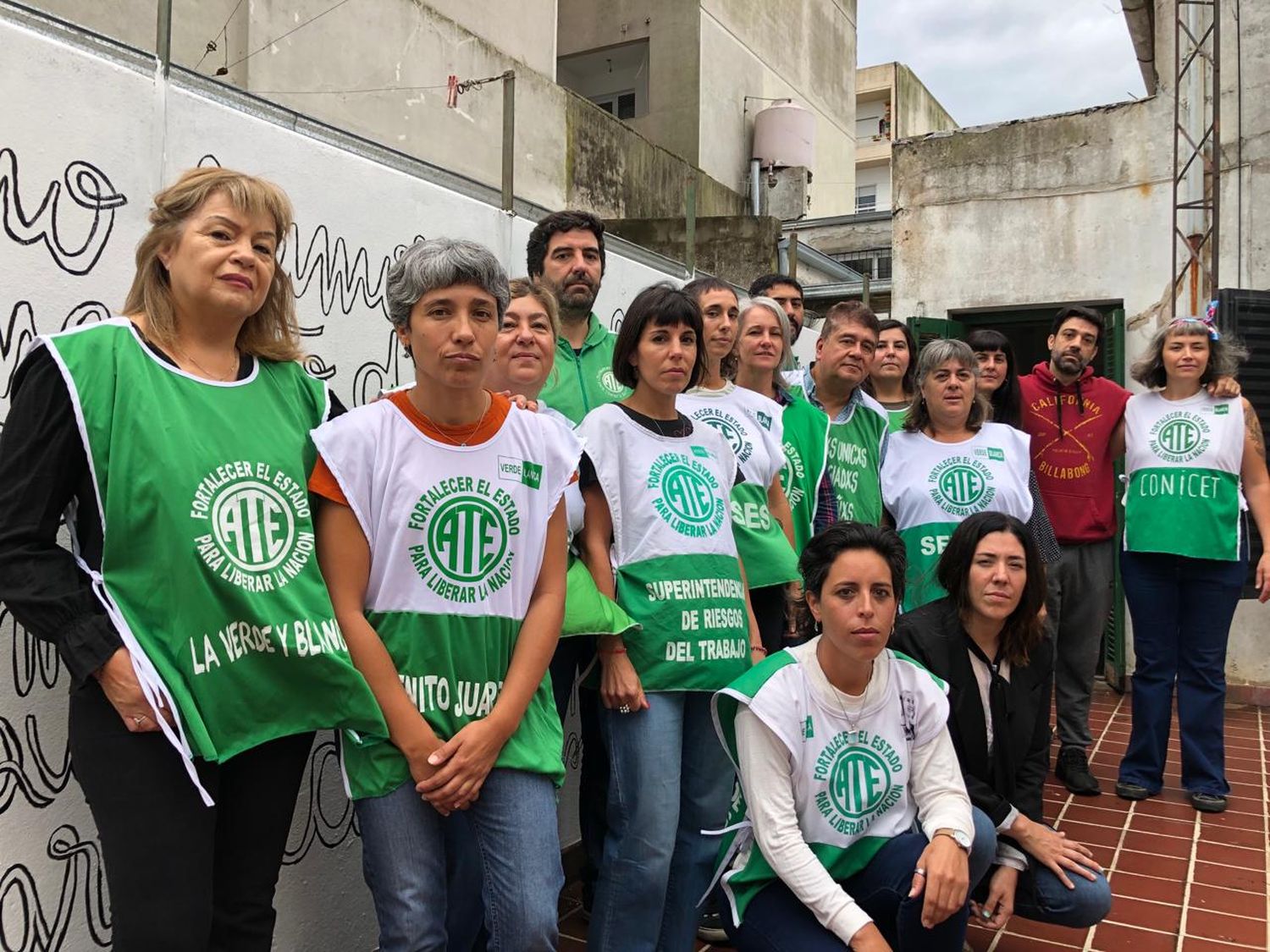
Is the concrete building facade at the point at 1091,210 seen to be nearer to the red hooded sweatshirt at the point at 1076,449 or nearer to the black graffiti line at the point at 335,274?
the red hooded sweatshirt at the point at 1076,449

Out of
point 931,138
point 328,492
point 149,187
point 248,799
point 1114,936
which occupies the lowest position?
point 1114,936

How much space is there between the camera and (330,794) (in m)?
2.76

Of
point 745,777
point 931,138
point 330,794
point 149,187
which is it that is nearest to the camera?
point 149,187

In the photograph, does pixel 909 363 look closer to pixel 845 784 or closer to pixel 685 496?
pixel 685 496

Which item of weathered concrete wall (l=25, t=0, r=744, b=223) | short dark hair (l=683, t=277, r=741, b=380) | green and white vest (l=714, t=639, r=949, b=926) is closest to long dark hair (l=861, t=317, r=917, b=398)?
short dark hair (l=683, t=277, r=741, b=380)

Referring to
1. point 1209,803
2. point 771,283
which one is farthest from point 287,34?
point 1209,803

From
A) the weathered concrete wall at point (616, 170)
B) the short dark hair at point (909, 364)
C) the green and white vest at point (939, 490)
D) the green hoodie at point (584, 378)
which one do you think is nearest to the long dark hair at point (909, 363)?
the short dark hair at point (909, 364)

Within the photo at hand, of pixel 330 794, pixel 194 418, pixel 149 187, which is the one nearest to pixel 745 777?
pixel 330 794

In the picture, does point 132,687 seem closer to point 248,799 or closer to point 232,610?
point 232,610

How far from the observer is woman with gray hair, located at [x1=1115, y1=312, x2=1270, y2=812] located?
4.65 meters

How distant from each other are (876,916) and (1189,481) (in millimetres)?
3000

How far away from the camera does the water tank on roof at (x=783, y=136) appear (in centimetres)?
1639

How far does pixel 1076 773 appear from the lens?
4.90 meters

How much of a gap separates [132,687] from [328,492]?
50cm
